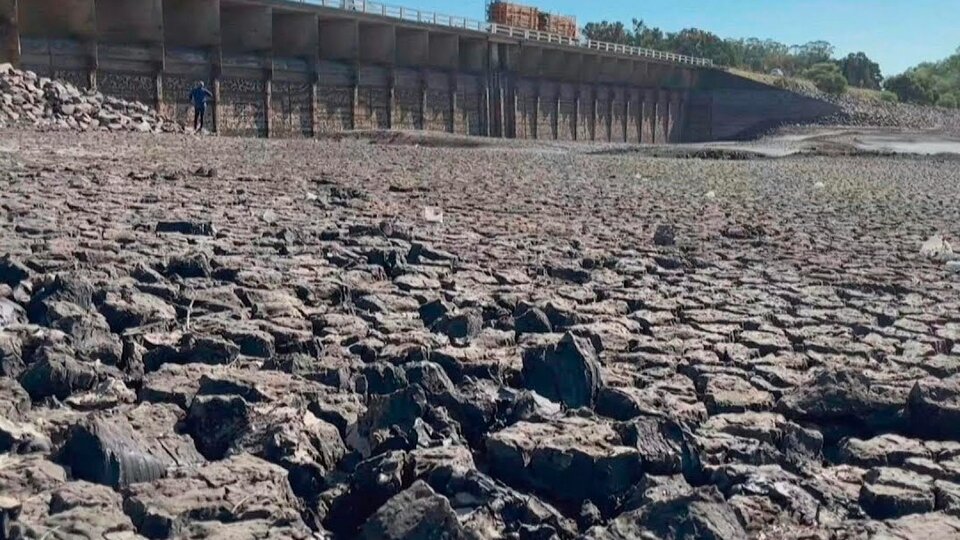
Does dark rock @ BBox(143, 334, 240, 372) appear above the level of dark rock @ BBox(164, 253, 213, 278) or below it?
below

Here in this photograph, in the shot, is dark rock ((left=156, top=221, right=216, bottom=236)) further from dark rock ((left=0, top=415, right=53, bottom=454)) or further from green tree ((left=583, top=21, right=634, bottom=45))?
green tree ((left=583, top=21, right=634, bottom=45))

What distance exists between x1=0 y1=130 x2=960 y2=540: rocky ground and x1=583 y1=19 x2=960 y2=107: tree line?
7289 centimetres

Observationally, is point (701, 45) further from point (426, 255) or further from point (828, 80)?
point (426, 255)

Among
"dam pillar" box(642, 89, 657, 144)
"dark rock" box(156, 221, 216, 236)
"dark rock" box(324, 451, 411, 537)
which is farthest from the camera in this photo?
"dam pillar" box(642, 89, 657, 144)

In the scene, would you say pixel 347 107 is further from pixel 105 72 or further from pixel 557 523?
pixel 557 523

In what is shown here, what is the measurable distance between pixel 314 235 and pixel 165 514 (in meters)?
4.27

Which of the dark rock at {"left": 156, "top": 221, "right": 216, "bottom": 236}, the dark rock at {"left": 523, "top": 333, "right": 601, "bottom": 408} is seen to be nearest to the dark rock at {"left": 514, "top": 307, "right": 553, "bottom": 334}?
the dark rock at {"left": 523, "top": 333, "right": 601, "bottom": 408}

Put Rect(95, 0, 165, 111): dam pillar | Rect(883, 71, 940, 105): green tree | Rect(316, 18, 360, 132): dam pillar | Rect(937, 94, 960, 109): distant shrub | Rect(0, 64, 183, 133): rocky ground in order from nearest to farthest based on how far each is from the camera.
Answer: Rect(0, 64, 183, 133): rocky ground, Rect(95, 0, 165, 111): dam pillar, Rect(316, 18, 360, 132): dam pillar, Rect(937, 94, 960, 109): distant shrub, Rect(883, 71, 940, 105): green tree

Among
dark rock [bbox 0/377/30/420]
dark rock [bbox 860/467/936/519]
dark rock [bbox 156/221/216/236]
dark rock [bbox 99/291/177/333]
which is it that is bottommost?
dark rock [bbox 860/467/936/519]

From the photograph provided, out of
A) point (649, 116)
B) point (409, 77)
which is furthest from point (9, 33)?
point (649, 116)

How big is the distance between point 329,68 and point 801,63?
92.9 metres

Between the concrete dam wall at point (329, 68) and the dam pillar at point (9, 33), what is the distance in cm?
3

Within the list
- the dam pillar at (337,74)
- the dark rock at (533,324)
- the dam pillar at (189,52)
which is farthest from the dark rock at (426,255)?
the dam pillar at (337,74)

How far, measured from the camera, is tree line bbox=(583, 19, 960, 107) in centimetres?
8181
